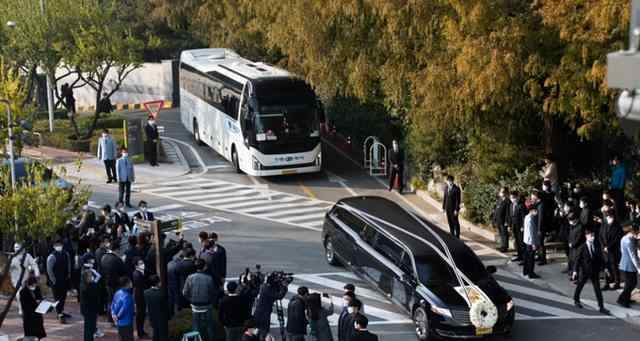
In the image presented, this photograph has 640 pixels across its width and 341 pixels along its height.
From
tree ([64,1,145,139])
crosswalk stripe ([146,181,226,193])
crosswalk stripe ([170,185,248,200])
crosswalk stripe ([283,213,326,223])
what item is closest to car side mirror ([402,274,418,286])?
crosswalk stripe ([283,213,326,223])

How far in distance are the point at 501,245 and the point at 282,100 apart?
959cm

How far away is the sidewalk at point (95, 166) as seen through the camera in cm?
3042

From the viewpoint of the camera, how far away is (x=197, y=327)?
15.5 meters

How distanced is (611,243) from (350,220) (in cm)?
525

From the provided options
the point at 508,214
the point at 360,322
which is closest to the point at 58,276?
the point at 360,322

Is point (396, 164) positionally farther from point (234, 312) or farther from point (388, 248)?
point (234, 312)

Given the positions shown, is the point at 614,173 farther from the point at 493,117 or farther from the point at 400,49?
the point at 400,49

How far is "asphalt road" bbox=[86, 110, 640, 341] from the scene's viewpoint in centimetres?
1767

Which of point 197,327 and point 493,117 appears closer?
point 197,327

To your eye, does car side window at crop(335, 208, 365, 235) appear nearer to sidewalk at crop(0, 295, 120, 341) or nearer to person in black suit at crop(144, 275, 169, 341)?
sidewalk at crop(0, 295, 120, 341)

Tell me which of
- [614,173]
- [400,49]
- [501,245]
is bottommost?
[501,245]

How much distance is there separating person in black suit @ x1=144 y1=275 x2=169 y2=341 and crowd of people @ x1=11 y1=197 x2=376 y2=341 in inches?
0.6

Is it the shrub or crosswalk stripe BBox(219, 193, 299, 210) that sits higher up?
crosswalk stripe BBox(219, 193, 299, 210)

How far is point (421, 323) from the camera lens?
16.7 m
